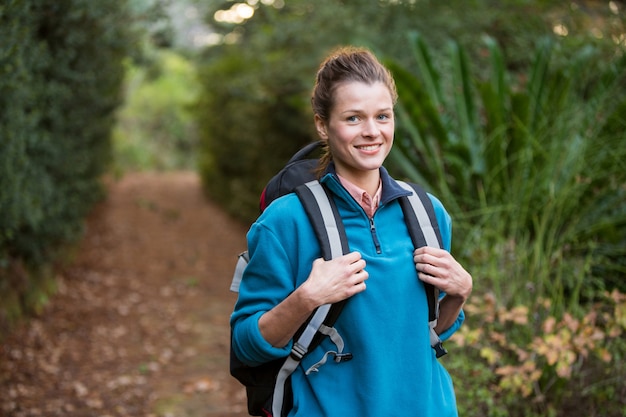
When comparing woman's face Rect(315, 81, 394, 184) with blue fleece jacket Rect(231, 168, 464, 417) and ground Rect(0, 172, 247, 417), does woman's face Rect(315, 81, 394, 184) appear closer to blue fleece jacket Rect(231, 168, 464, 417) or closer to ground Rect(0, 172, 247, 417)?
blue fleece jacket Rect(231, 168, 464, 417)

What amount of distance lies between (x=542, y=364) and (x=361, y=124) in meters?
2.60

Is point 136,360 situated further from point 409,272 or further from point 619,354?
point 409,272

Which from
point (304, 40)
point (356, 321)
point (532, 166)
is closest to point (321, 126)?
point (356, 321)

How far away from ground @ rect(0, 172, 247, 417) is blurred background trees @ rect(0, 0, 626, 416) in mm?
574

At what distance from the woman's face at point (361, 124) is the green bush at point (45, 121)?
271 cm

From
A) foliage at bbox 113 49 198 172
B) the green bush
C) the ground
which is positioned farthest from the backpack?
foliage at bbox 113 49 198 172

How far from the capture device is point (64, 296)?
764 cm

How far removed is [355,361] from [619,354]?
2.71m

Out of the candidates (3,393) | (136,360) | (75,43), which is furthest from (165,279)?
(3,393)

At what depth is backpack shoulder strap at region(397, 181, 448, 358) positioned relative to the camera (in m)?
2.05

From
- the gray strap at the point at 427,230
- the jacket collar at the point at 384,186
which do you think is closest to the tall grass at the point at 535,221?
the gray strap at the point at 427,230

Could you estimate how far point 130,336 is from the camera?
22.7 feet

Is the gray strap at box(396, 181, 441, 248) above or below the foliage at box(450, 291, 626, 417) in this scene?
above

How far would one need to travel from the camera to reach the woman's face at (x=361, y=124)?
201 cm
